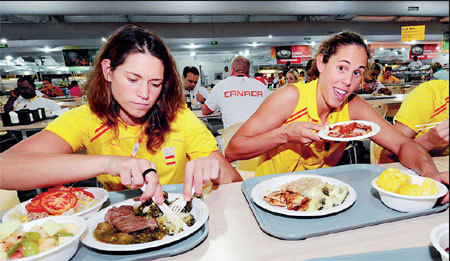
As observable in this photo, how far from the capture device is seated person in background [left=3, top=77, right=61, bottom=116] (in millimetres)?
5407

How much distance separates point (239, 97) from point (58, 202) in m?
3.14

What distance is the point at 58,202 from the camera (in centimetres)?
119

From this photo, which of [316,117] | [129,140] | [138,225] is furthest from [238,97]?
[138,225]

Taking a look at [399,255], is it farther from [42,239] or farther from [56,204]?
[56,204]

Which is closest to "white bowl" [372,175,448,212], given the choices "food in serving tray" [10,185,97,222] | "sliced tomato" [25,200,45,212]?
"food in serving tray" [10,185,97,222]

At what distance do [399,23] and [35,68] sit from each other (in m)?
17.3

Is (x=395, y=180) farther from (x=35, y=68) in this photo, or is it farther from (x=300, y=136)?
(x=35, y=68)

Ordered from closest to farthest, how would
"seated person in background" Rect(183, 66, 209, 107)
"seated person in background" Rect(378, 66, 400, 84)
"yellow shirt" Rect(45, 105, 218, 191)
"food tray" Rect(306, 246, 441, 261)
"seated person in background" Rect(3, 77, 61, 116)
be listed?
"food tray" Rect(306, 246, 441, 261) → "yellow shirt" Rect(45, 105, 218, 191) → "seated person in background" Rect(3, 77, 61, 116) → "seated person in background" Rect(183, 66, 209, 107) → "seated person in background" Rect(378, 66, 400, 84)

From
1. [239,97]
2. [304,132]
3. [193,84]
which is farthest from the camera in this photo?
[193,84]

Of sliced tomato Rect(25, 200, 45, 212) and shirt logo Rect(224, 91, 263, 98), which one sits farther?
shirt logo Rect(224, 91, 263, 98)

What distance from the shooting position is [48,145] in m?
1.43

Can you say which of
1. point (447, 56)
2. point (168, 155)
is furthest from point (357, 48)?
point (447, 56)

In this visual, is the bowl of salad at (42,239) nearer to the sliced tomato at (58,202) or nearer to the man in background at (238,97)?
the sliced tomato at (58,202)

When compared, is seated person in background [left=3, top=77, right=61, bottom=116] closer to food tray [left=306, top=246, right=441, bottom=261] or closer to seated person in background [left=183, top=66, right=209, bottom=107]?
seated person in background [left=183, top=66, right=209, bottom=107]
